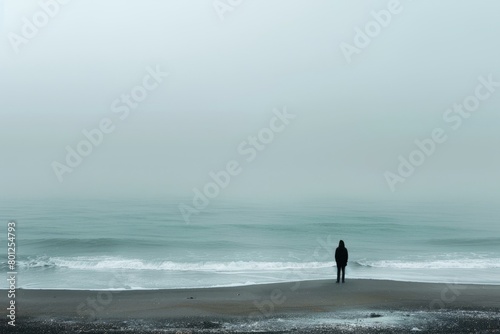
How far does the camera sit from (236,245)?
119ft

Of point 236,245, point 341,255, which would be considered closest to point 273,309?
point 341,255

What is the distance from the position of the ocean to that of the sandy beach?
Answer: 8.85 feet

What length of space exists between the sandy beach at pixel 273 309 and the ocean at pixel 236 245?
270cm

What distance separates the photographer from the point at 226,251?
33.2 m

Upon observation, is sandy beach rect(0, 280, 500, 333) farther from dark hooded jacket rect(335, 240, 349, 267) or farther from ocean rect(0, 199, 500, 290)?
ocean rect(0, 199, 500, 290)

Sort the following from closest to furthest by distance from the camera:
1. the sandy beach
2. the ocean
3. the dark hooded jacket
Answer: the sandy beach < the dark hooded jacket < the ocean

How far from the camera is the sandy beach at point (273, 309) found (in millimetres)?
11539

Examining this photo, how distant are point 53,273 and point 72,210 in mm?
36757

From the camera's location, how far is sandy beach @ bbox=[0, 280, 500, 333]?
11539 millimetres

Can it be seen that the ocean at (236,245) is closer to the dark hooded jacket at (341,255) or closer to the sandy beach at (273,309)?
the dark hooded jacket at (341,255)

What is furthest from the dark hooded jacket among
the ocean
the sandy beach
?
the ocean

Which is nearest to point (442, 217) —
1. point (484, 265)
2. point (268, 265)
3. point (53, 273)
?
point (484, 265)

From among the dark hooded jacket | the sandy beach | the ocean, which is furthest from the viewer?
the ocean

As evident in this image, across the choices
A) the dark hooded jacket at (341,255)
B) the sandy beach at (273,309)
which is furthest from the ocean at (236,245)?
the sandy beach at (273,309)
